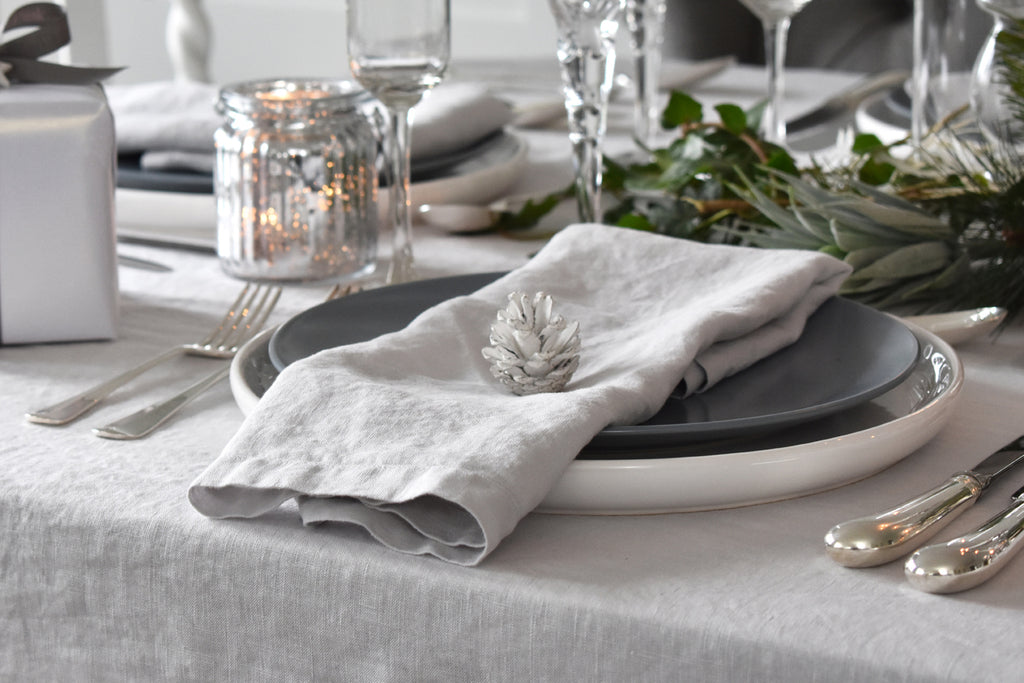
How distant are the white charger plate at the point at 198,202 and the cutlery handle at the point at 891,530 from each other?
0.66 meters

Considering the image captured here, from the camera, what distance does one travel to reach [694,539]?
45cm

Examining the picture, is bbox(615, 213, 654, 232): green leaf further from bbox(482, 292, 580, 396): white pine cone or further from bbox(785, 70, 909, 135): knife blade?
bbox(785, 70, 909, 135): knife blade

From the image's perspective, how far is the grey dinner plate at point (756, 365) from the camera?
19.0 inches

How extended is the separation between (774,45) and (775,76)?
30mm

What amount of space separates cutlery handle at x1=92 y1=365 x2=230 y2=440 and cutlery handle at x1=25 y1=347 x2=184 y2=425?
3 cm

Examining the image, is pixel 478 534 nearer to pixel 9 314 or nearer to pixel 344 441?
pixel 344 441

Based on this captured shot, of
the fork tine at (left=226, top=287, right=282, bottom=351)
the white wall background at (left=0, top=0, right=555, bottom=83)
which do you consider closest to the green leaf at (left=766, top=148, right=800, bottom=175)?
the fork tine at (left=226, top=287, right=282, bottom=351)

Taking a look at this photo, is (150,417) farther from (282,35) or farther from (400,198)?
(282,35)

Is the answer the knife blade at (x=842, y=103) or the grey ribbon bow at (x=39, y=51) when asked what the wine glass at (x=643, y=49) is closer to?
the knife blade at (x=842, y=103)

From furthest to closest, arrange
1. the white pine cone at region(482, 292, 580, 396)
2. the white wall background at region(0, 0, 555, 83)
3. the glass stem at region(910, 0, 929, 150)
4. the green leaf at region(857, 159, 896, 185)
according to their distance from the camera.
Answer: the white wall background at region(0, 0, 555, 83) → the glass stem at region(910, 0, 929, 150) → the green leaf at region(857, 159, 896, 185) → the white pine cone at region(482, 292, 580, 396)

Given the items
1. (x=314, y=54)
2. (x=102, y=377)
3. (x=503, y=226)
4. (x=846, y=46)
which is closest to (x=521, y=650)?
(x=102, y=377)

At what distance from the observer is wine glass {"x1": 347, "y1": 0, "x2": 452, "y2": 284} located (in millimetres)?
795

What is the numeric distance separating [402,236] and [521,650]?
0.50 meters

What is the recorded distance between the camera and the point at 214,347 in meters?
0.70
